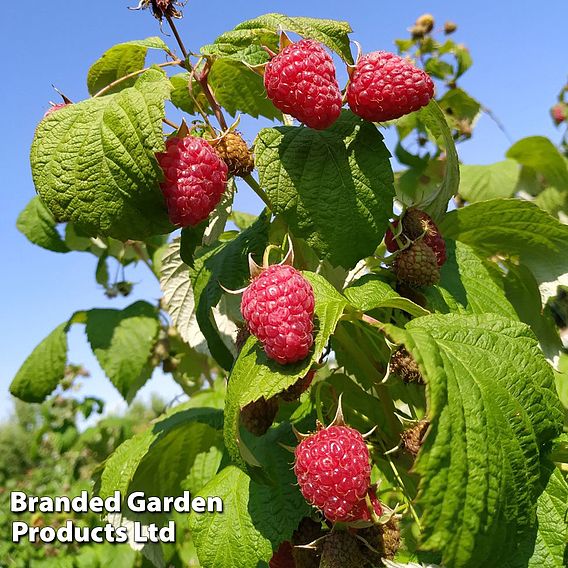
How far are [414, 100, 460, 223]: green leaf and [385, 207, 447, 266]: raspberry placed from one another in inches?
3.4

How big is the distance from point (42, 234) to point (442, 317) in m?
2.64

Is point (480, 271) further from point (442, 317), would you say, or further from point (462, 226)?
point (442, 317)

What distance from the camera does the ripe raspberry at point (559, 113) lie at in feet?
16.5

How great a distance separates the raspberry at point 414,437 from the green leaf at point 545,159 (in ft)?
8.08

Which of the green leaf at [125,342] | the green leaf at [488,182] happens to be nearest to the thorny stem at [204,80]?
the green leaf at [125,342]

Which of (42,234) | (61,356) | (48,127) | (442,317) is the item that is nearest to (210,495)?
(442,317)

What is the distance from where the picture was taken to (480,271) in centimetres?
149

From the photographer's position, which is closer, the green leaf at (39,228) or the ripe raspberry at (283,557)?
the ripe raspberry at (283,557)

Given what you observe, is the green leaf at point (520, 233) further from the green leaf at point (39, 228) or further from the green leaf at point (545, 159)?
the green leaf at point (39, 228)

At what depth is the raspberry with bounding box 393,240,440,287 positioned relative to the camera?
4.33ft

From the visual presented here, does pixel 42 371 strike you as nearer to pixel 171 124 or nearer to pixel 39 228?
pixel 39 228

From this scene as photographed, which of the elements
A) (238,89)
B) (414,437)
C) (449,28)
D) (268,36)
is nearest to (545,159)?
(449,28)

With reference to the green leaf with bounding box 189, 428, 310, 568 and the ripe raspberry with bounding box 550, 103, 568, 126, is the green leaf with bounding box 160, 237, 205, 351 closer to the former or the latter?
the green leaf with bounding box 189, 428, 310, 568

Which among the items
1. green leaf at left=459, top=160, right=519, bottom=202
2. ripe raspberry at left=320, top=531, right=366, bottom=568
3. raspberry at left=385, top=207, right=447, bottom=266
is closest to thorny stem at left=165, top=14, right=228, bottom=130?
raspberry at left=385, top=207, right=447, bottom=266
